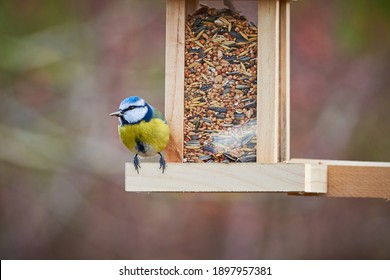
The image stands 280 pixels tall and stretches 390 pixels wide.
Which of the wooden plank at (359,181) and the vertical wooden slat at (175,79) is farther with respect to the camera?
the vertical wooden slat at (175,79)

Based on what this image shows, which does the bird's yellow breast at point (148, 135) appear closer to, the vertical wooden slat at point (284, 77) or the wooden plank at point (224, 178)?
the wooden plank at point (224, 178)

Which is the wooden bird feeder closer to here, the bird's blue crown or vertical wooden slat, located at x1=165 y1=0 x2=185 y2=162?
vertical wooden slat, located at x1=165 y1=0 x2=185 y2=162

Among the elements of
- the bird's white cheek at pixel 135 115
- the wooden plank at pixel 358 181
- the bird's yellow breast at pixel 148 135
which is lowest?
the wooden plank at pixel 358 181

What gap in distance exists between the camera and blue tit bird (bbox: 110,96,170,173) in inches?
164

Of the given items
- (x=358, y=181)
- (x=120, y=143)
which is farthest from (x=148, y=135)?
(x=120, y=143)

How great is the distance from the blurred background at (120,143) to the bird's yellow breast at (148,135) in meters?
2.67

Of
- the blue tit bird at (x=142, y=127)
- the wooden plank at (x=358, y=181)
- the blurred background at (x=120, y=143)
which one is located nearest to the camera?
the wooden plank at (x=358, y=181)

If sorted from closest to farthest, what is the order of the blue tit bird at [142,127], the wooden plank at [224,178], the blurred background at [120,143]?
the wooden plank at [224,178] < the blue tit bird at [142,127] < the blurred background at [120,143]

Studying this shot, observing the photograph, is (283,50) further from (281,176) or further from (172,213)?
(172,213)

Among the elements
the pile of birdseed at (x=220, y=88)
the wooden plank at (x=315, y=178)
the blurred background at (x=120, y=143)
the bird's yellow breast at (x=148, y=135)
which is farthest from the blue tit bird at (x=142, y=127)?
the blurred background at (x=120, y=143)

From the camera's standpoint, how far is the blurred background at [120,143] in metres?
7.04

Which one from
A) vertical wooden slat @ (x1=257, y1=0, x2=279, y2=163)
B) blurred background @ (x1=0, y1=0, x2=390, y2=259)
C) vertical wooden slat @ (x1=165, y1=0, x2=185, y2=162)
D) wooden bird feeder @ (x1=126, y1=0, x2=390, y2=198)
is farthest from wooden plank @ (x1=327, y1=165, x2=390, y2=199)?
blurred background @ (x1=0, y1=0, x2=390, y2=259)

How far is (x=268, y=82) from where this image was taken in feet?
13.8

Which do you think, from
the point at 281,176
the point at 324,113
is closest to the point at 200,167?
the point at 281,176
